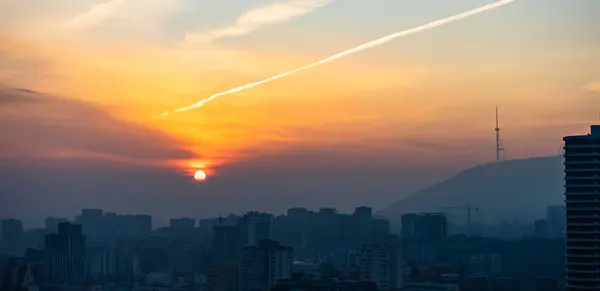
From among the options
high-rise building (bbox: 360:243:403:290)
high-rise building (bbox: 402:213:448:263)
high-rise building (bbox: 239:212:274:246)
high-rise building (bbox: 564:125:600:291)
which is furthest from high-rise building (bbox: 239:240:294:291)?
high-rise building (bbox: 564:125:600:291)

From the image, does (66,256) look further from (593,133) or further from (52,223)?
(593,133)

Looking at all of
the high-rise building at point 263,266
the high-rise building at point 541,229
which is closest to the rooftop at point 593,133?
the high-rise building at point 263,266

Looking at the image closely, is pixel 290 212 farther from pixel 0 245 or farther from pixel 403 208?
pixel 0 245

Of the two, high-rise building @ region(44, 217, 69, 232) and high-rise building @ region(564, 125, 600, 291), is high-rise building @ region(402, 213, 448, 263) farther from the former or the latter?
high-rise building @ region(564, 125, 600, 291)

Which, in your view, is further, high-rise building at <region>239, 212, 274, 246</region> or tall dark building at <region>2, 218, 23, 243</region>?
high-rise building at <region>239, 212, 274, 246</region>

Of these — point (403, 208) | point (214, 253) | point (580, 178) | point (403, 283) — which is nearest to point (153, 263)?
point (214, 253)

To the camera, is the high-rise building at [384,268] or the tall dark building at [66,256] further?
the high-rise building at [384,268]

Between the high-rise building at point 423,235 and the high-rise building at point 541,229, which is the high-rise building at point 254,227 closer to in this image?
the high-rise building at point 423,235
